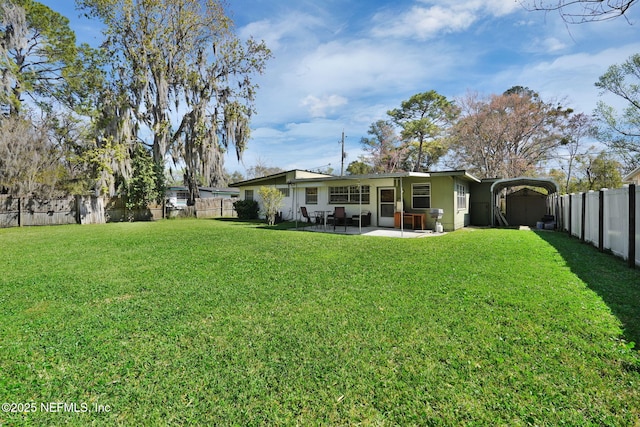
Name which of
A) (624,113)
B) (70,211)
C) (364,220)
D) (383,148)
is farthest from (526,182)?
(70,211)

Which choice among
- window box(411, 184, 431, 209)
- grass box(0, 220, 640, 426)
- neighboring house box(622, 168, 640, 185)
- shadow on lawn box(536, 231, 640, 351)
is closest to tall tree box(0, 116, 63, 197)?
grass box(0, 220, 640, 426)

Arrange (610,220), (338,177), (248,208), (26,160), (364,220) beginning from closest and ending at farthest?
(610,220)
(338,177)
(364,220)
(26,160)
(248,208)

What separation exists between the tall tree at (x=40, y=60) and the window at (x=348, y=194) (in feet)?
50.3

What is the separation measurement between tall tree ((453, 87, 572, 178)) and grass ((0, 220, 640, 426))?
1876 cm

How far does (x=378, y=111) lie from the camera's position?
27.5m

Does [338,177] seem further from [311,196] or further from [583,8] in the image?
[583,8]

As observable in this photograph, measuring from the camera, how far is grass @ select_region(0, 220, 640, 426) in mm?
1941

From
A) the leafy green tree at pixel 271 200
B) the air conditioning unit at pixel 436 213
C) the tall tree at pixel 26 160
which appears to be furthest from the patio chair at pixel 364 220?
the tall tree at pixel 26 160

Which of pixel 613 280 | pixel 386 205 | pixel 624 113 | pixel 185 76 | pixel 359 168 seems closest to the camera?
pixel 613 280

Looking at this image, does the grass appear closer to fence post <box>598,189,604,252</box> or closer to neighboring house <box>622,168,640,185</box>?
fence post <box>598,189,604,252</box>

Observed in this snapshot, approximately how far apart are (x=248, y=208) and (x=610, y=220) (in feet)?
48.8

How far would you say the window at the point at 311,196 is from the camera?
1427 cm

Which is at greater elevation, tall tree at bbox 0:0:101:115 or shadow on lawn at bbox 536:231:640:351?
tall tree at bbox 0:0:101:115

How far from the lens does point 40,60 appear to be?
1684 centimetres
